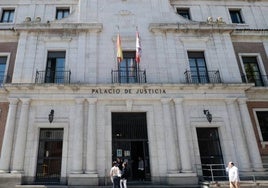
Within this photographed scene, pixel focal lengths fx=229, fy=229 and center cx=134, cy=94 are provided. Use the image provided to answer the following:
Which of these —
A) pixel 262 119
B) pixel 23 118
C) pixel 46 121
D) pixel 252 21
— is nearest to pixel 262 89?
pixel 262 119

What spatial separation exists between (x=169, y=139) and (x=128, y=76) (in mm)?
5030

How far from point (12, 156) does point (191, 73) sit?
12346mm

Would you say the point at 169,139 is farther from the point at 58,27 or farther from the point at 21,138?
the point at 58,27

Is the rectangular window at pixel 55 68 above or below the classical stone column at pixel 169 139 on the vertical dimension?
above

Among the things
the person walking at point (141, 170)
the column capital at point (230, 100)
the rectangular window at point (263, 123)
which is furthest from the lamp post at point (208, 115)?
the person walking at point (141, 170)

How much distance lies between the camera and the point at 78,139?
13.3 m

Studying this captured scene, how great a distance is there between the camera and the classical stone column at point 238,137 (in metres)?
13.4

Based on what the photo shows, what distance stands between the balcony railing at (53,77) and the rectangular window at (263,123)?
1332cm

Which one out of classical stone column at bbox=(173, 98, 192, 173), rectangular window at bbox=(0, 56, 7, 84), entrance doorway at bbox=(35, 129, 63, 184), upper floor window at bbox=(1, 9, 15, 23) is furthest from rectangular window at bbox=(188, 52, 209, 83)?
upper floor window at bbox=(1, 9, 15, 23)

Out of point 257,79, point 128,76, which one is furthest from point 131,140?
point 257,79

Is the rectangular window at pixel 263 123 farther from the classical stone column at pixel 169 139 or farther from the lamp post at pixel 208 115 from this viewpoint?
the classical stone column at pixel 169 139

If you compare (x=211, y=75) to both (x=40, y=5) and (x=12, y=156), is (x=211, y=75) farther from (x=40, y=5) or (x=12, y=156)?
(x=40, y=5)

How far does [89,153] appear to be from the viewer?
1301 centimetres

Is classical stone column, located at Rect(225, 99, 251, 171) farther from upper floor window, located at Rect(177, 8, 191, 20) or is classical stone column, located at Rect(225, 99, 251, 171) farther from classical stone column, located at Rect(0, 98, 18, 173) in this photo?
classical stone column, located at Rect(0, 98, 18, 173)
